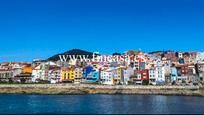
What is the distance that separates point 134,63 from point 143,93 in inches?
1335

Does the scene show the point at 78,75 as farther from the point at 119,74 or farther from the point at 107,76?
the point at 119,74

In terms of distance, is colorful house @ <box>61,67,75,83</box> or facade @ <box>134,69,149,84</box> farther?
colorful house @ <box>61,67,75,83</box>

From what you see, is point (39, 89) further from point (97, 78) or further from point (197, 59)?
point (197, 59)

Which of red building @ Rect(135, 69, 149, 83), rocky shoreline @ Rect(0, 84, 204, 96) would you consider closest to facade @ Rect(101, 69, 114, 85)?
red building @ Rect(135, 69, 149, 83)

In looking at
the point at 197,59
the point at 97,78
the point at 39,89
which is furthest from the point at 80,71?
the point at 197,59

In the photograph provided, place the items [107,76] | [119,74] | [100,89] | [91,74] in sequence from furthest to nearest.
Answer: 1. [91,74]
2. [107,76]
3. [119,74]
4. [100,89]

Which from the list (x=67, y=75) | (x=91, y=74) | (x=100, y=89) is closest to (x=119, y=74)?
(x=91, y=74)

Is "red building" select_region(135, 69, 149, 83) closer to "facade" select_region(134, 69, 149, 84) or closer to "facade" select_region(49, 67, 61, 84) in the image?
"facade" select_region(134, 69, 149, 84)

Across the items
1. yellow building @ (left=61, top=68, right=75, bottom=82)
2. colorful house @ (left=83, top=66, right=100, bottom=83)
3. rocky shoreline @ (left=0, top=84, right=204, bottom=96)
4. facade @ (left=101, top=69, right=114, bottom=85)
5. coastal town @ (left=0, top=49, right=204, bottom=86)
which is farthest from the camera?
yellow building @ (left=61, top=68, right=75, bottom=82)

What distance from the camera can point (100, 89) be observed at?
91.7 metres

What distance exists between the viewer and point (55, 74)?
118062mm

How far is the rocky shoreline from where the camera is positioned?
283 ft

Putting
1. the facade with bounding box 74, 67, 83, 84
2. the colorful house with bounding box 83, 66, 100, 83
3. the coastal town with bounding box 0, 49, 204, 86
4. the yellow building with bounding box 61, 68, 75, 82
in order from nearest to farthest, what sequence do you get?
the coastal town with bounding box 0, 49, 204, 86
the colorful house with bounding box 83, 66, 100, 83
the facade with bounding box 74, 67, 83, 84
the yellow building with bounding box 61, 68, 75, 82

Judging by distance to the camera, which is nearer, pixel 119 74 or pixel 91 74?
pixel 119 74
